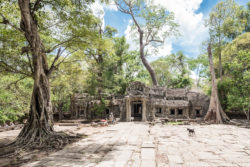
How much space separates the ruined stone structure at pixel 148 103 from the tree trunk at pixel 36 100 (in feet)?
39.5

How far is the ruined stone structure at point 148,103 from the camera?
63.9 ft

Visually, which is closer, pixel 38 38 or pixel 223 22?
pixel 38 38

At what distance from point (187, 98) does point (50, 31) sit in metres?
20.2

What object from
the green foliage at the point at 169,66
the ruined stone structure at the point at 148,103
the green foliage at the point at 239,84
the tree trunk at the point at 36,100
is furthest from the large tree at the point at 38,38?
the green foliage at the point at 169,66

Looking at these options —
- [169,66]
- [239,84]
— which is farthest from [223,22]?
[169,66]

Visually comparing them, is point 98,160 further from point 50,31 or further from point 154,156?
point 50,31

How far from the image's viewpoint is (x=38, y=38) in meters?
7.81

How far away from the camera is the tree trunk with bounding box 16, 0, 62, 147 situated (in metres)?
7.15

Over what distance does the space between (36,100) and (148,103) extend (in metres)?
14.4

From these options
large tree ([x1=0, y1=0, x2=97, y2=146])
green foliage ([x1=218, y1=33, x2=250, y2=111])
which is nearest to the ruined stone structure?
green foliage ([x1=218, y1=33, x2=250, y2=111])

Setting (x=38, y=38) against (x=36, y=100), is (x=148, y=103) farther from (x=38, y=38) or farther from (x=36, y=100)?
(x=38, y=38)

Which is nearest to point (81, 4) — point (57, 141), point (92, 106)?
point (57, 141)

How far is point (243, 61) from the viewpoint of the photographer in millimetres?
16953

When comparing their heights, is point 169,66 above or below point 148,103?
A: above
